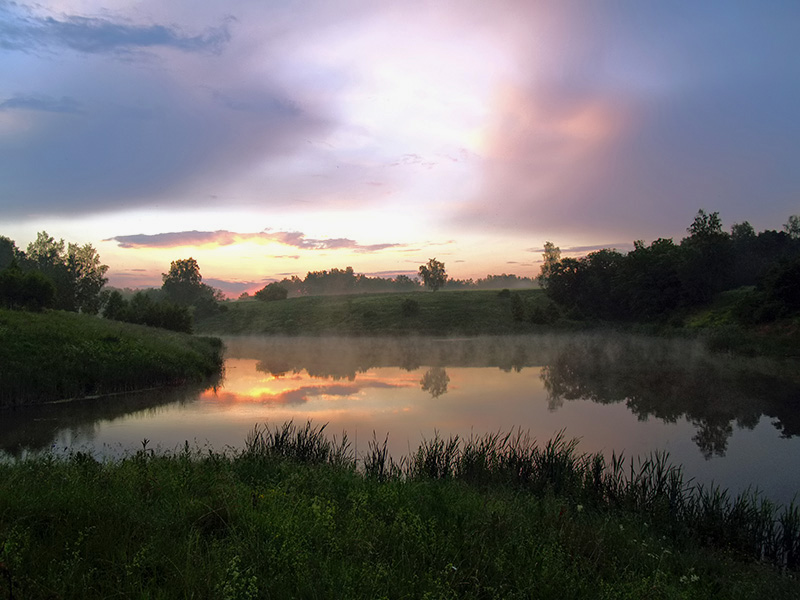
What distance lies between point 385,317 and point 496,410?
55809mm

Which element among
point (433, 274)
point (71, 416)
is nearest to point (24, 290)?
point (71, 416)

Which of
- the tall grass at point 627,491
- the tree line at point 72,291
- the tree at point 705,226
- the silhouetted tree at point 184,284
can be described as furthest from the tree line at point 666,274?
the silhouetted tree at point 184,284

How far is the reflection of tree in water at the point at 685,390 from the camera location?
773 inches

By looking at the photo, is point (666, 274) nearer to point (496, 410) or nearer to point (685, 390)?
point (685, 390)

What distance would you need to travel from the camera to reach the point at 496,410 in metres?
21.1

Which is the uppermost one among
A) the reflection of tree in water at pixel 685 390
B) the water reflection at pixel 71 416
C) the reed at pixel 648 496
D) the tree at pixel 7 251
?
the tree at pixel 7 251

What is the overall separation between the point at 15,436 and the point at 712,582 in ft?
59.4

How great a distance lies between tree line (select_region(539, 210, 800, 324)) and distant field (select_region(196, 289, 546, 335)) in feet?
25.5

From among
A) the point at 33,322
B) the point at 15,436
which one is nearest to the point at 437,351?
the point at 33,322

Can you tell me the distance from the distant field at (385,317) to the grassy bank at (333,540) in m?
60.4

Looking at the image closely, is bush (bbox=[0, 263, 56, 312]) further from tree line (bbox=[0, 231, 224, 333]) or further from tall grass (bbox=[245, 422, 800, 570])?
tall grass (bbox=[245, 422, 800, 570])

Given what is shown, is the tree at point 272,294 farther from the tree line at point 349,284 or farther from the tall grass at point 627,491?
the tall grass at point 627,491

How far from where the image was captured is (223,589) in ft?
16.1

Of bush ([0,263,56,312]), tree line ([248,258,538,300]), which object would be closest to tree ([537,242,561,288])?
tree line ([248,258,538,300])
